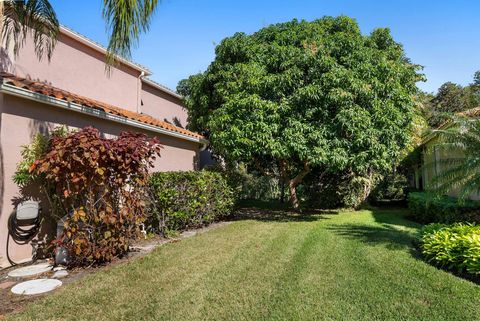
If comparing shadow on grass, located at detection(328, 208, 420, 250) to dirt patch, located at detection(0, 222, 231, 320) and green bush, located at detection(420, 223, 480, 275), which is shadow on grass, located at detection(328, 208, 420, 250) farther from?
dirt patch, located at detection(0, 222, 231, 320)

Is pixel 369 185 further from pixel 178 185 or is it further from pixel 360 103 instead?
pixel 178 185

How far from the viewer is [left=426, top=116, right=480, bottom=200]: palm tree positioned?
7.75 m

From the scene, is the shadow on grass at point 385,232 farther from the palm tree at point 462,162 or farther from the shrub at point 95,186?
the shrub at point 95,186

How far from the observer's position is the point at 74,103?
7.93m

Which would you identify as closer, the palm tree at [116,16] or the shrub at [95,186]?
the palm tree at [116,16]

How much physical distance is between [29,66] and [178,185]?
17.9ft

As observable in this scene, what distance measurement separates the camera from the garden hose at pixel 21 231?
670cm

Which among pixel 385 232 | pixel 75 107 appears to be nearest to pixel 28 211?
pixel 75 107

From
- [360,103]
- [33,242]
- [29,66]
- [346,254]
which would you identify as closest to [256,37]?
[360,103]

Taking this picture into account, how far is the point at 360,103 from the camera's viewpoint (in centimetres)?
1173

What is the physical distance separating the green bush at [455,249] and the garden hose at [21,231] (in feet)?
27.4

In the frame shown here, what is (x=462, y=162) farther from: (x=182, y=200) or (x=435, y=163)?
(x=182, y=200)

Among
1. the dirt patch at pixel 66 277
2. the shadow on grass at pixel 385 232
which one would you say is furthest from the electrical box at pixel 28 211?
the shadow on grass at pixel 385 232

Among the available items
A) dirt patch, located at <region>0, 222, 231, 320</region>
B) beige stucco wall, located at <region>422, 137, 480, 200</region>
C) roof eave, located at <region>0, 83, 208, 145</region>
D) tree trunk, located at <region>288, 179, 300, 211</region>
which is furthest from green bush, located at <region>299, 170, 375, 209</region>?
dirt patch, located at <region>0, 222, 231, 320</region>
